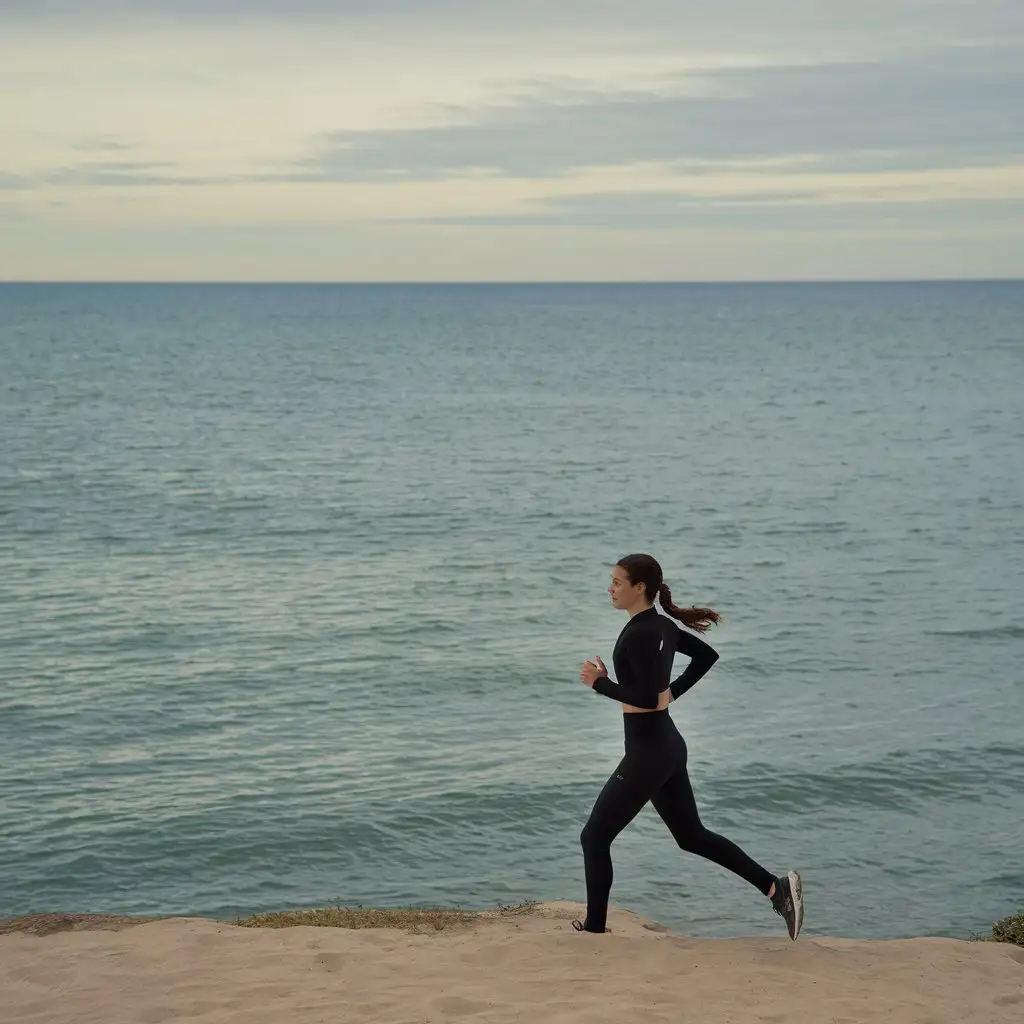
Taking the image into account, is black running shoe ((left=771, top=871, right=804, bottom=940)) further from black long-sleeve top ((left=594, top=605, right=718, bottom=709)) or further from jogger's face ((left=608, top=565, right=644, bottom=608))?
jogger's face ((left=608, top=565, right=644, bottom=608))

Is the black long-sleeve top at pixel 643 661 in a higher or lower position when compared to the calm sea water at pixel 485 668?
higher

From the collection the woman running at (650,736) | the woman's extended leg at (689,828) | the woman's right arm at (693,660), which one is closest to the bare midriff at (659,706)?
the woman running at (650,736)

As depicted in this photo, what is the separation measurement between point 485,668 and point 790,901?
1258 centimetres

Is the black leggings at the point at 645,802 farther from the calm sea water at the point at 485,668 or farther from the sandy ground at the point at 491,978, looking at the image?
the calm sea water at the point at 485,668

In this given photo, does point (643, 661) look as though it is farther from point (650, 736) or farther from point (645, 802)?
point (645, 802)

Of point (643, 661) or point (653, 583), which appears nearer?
point (643, 661)

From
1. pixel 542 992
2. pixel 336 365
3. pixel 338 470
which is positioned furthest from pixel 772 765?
pixel 336 365

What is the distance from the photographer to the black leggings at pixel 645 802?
7891 mm

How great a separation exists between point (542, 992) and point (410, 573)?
2035 centimetres

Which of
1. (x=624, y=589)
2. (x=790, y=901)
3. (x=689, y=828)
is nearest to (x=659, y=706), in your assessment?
(x=624, y=589)

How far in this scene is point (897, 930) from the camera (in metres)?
11.8

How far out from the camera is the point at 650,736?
7887mm

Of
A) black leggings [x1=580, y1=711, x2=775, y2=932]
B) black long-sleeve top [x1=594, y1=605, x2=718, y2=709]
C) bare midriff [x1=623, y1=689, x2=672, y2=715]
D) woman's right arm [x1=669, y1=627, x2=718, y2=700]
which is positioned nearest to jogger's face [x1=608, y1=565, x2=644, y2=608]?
black long-sleeve top [x1=594, y1=605, x2=718, y2=709]

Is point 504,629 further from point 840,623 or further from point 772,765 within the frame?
point 772,765
